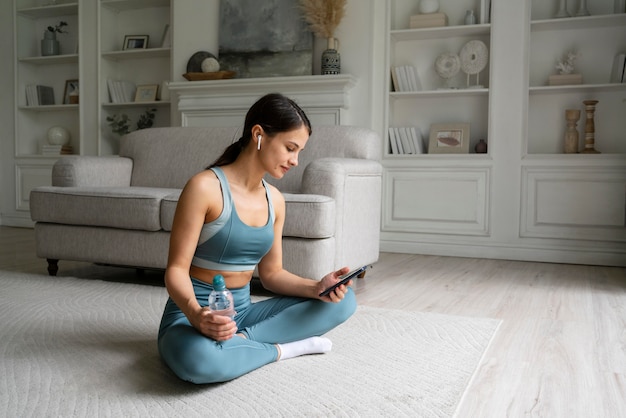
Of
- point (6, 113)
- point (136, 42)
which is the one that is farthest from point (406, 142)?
point (6, 113)

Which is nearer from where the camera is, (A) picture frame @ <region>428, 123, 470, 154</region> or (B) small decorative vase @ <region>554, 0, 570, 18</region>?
(B) small decorative vase @ <region>554, 0, 570, 18</region>

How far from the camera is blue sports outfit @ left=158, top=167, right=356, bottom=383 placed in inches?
58.0

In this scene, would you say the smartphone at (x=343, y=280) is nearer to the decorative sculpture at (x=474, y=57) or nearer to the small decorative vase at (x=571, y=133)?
the small decorative vase at (x=571, y=133)

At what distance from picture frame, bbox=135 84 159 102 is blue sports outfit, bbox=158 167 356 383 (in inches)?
158

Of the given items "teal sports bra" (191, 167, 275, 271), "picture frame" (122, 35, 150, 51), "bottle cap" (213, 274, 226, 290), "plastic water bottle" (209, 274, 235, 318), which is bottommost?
"plastic water bottle" (209, 274, 235, 318)

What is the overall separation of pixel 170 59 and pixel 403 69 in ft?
6.99

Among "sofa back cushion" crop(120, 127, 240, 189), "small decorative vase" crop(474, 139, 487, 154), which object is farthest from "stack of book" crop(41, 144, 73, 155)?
"small decorative vase" crop(474, 139, 487, 154)

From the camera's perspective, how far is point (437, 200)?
4.34 meters

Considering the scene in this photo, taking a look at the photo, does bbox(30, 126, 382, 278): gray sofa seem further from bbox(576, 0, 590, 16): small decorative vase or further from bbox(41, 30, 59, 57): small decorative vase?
bbox(41, 30, 59, 57): small decorative vase

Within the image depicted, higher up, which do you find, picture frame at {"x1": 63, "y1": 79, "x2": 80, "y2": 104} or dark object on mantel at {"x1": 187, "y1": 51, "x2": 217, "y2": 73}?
dark object on mantel at {"x1": 187, "y1": 51, "x2": 217, "y2": 73}

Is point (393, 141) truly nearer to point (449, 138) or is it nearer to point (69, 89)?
point (449, 138)

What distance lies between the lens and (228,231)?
5.28 feet

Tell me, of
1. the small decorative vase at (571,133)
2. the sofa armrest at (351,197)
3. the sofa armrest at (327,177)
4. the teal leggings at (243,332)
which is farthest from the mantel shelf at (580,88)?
the teal leggings at (243,332)

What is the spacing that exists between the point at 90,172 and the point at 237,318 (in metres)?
1.96
